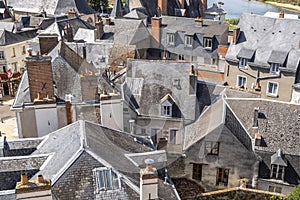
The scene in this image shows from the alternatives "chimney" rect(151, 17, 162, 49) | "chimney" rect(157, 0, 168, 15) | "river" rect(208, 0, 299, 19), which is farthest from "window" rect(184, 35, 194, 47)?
"river" rect(208, 0, 299, 19)

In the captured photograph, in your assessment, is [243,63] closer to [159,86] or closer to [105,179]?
[159,86]

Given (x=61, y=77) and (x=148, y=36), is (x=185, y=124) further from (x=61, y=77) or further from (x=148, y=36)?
(x=148, y=36)

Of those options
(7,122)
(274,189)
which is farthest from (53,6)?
(274,189)

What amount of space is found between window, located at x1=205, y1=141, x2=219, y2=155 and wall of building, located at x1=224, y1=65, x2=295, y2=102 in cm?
1090

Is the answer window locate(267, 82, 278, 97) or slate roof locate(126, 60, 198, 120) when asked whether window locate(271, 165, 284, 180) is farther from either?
window locate(267, 82, 278, 97)

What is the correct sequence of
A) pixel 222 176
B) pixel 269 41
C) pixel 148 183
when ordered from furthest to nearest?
pixel 269 41, pixel 222 176, pixel 148 183

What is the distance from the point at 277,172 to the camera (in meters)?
14.7

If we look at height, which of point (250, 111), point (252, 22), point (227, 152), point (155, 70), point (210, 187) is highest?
point (252, 22)

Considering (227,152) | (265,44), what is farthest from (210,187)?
(265,44)

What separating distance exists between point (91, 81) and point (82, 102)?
907mm

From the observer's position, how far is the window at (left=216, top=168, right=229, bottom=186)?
1498 centimetres

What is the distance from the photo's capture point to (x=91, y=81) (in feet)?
50.2

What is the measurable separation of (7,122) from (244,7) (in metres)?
64.3

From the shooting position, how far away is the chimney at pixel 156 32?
30.5 metres
